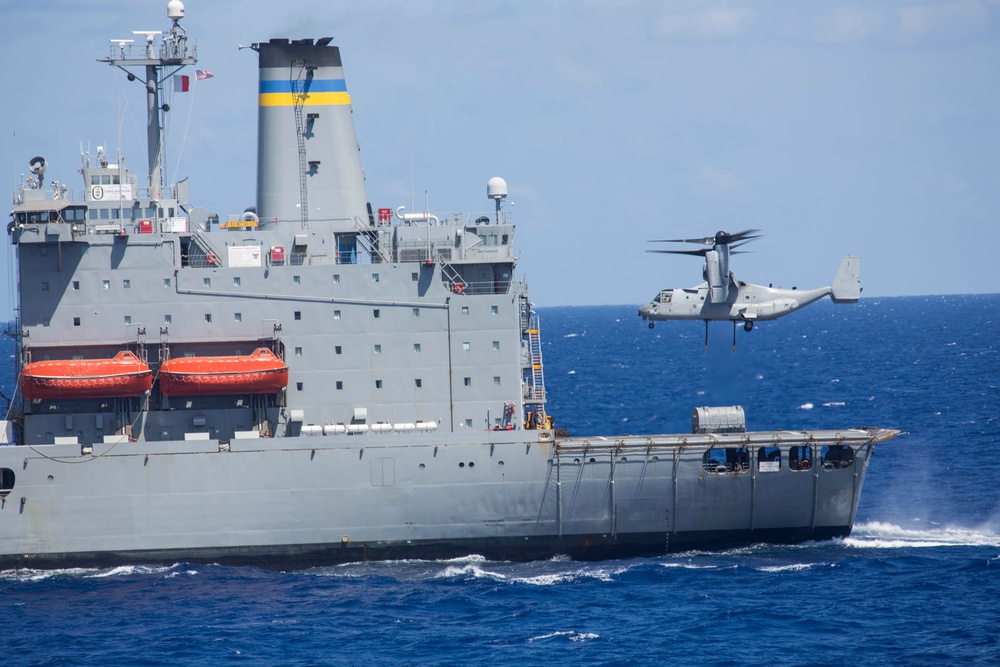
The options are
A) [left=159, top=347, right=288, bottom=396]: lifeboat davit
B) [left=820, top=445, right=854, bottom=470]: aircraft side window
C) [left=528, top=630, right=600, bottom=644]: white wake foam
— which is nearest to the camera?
[left=528, top=630, right=600, bottom=644]: white wake foam

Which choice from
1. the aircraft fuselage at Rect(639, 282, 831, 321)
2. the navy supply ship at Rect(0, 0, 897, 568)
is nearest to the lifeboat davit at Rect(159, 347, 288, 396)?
the navy supply ship at Rect(0, 0, 897, 568)

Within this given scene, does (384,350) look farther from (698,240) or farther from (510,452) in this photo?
(698,240)

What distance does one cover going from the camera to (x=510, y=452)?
31422 mm

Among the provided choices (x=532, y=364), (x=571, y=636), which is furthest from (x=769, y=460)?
(x=571, y=636)

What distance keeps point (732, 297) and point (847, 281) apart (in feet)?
11.6

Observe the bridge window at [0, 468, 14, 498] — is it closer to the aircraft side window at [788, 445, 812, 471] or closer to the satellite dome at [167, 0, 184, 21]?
the satellite dome at [167, 0, 184, 21]

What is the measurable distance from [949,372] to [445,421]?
2405 inches

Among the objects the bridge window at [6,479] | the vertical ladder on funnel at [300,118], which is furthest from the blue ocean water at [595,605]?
the vertical ladder on funnel at [300,118]

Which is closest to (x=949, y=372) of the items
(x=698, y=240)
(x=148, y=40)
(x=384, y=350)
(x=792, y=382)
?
(x=792, y=382)

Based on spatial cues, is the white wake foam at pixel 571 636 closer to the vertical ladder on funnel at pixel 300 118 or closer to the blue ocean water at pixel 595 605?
the blue ocean water at pixel 595 605

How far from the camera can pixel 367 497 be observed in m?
31.2

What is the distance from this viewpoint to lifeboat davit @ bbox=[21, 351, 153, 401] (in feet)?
101

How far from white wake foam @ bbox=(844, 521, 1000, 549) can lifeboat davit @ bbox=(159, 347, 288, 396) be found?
1794cm

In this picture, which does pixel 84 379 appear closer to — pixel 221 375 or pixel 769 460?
pixel 221 375
